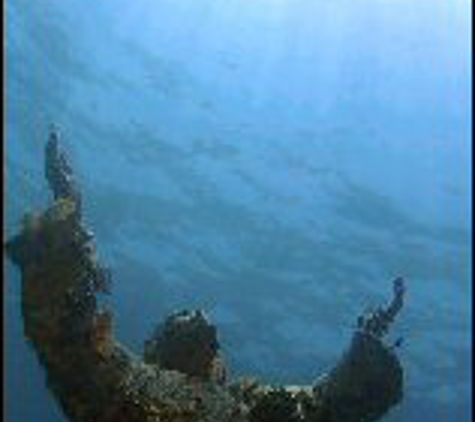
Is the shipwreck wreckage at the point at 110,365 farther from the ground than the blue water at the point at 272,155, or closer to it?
closer to it

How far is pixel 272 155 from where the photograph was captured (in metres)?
27.3

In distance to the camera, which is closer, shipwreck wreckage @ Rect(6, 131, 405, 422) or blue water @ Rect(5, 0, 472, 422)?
shipwreck wreckage @ Rect(6, 131, 405, 422)

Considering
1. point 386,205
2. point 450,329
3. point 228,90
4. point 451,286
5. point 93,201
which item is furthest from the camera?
point 93,201

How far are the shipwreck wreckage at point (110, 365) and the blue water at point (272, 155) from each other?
16.6 metres

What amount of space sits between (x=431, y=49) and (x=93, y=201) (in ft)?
58.8

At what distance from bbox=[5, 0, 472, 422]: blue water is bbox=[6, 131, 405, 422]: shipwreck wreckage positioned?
54.4ft

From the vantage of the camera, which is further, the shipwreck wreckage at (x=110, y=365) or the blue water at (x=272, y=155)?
the blue water at (x=272, y=155)

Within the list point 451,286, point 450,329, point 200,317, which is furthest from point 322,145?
point 200,317

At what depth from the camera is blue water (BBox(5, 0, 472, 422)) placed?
74.6 feet

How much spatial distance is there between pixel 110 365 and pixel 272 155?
2240cm

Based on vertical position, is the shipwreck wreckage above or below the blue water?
below

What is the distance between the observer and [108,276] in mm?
5570

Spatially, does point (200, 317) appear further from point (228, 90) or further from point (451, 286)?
point (451, 286)

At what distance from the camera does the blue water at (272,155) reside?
895 inches
